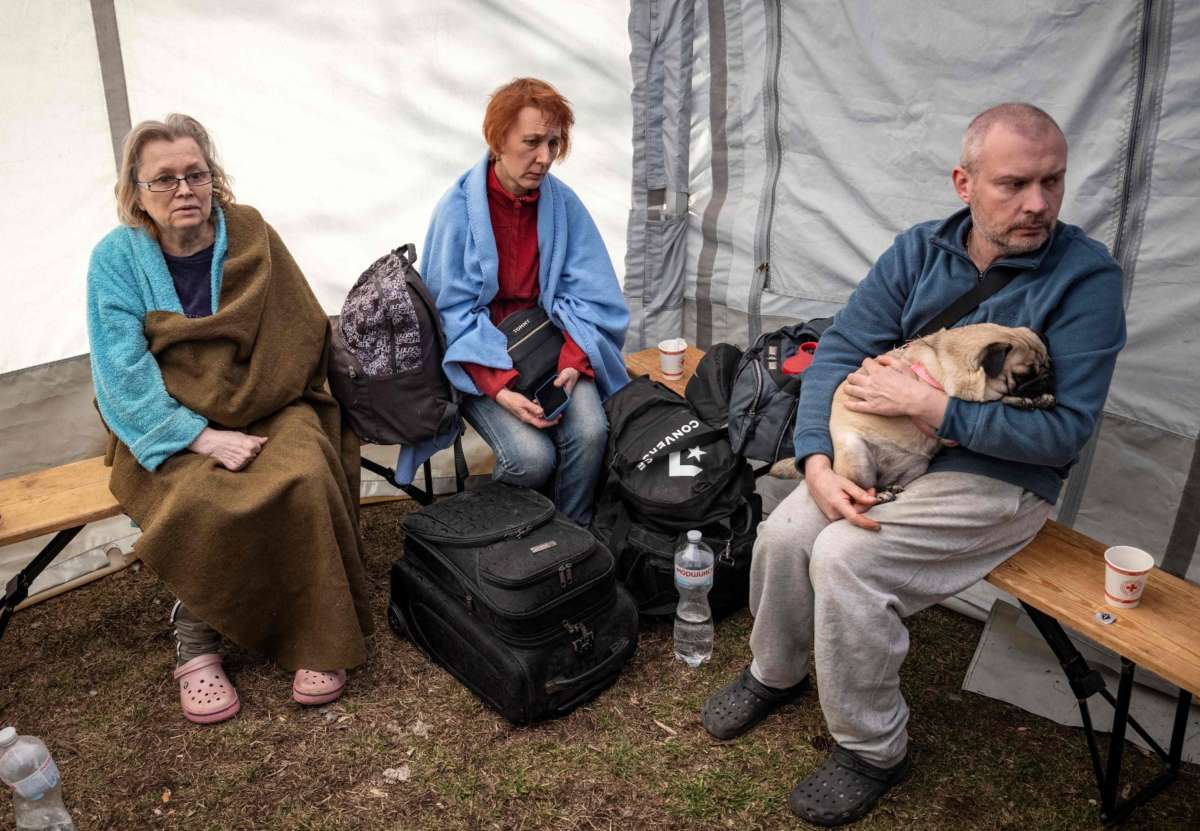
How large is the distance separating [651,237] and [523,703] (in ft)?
7.38


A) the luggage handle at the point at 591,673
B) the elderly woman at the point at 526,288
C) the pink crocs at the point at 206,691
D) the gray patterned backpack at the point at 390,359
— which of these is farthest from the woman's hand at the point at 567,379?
the pink crocs at the point at 206,691

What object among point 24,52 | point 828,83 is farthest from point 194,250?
point 828,83

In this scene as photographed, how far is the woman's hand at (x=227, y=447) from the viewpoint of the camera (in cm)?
294

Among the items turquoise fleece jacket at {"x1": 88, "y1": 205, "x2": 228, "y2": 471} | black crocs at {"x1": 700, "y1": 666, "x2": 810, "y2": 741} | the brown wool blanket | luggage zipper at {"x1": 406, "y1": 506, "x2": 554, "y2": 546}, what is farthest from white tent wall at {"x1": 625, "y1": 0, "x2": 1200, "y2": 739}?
turquoise fleece jacket at {"x1": 88, "y1": 205, "x2": 228, "y2": 471}

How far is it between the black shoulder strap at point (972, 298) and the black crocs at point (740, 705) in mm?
1110

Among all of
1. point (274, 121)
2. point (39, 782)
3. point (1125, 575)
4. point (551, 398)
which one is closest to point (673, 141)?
point (551, 398)

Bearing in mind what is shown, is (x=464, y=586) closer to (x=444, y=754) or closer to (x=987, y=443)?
(x=444, y=754)

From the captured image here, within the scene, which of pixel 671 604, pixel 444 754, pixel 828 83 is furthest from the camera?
pixel 828 83

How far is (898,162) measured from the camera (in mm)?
3432

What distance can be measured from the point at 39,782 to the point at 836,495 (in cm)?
216

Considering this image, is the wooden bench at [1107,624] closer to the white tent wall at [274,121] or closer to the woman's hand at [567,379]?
the woman's hand at [567,379]

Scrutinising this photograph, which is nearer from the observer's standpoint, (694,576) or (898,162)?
(694,576)

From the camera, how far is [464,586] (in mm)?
2959

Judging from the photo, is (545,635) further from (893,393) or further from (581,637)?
(893,393)
